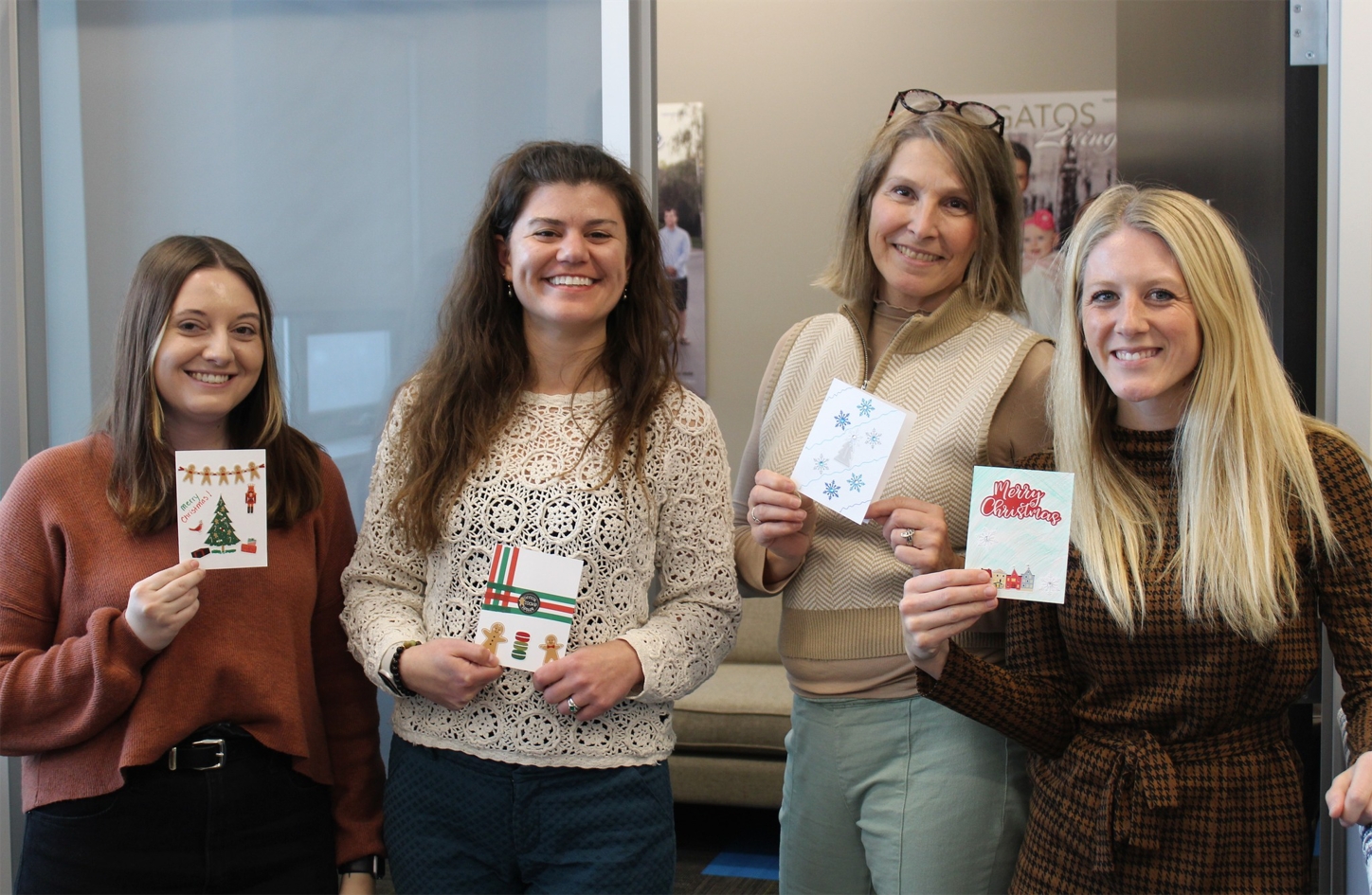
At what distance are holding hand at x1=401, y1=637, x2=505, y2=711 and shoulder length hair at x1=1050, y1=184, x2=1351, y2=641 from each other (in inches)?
32.1

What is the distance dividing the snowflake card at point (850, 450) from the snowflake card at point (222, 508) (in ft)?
2.57

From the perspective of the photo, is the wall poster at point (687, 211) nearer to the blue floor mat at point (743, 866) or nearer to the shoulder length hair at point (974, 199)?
the blue floor mat at point (743, 866)

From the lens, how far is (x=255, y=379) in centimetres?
166

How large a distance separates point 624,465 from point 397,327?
33.5 inches

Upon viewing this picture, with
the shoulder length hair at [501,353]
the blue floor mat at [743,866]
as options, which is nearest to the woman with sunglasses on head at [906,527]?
the shoulder length hair at [501,353]

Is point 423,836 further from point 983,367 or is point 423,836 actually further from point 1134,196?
point 1134,196

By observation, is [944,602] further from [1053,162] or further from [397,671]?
[1053,162]

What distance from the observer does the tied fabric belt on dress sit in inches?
53.8

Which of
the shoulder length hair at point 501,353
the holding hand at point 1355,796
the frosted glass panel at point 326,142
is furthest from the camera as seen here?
the frosted glass panel at point 326,142

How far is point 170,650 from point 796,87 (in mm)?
3208

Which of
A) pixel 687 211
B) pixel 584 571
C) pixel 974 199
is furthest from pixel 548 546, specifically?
pixel 687 211

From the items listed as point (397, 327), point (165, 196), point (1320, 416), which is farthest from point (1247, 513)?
point (165, 196)

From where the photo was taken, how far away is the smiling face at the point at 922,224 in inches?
64.3

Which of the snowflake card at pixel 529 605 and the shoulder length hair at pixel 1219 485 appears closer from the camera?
the shoulder length hair at pixel 1219 485
